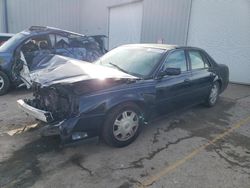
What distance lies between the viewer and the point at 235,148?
405 centimetres

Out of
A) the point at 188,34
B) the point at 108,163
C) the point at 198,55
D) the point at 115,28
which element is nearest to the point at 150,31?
the point at 188,34

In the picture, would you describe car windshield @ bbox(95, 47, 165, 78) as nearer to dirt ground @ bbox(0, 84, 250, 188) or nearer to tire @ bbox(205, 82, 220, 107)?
dirt ground @ bbox(0, 84, 250, 188)

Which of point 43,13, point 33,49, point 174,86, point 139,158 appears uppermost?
point 43,13

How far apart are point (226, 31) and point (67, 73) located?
7268 millimetres

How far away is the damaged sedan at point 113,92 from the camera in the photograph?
132 inches

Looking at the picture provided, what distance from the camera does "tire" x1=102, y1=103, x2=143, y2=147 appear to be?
11.8 feet

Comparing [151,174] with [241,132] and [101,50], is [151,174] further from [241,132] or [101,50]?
[101,50]

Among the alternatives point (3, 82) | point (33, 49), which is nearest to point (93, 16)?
point (33, 49)

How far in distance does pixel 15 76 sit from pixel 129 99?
414 cm

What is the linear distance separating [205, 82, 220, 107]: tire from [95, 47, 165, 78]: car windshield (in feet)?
6.68

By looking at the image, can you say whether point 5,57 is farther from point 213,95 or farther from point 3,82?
point 213,95

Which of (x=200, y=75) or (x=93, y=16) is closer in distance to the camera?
(x=200, y=75)

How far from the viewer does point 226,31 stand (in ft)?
29.8

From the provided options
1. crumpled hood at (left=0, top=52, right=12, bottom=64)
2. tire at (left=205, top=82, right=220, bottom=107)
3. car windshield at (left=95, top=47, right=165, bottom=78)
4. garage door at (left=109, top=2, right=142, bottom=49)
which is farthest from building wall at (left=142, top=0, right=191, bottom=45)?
crumpled hood at (left=0, top=52, right=12, bottom=64)
